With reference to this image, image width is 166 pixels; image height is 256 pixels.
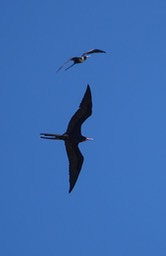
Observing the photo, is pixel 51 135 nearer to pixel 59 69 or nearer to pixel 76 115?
pixel 76 115

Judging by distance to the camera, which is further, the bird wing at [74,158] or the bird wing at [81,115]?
the bird wing at [74,158]

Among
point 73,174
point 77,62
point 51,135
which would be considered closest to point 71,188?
point 73,174

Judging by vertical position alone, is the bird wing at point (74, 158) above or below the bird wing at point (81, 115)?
below

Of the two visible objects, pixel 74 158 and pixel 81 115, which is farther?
pixel 74 158

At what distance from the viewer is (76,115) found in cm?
2378

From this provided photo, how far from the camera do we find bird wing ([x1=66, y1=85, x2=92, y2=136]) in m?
23.3

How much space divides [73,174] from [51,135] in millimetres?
2044

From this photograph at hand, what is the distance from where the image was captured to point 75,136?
24531 mm

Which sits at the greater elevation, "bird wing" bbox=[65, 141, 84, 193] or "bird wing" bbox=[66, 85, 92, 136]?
"bird wing" bbox=[66, 85, 92, 136]

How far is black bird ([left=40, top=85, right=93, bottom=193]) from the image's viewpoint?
23406mm

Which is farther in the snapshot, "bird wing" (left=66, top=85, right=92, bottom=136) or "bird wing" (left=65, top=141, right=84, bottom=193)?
"bird wing" (left=65, top=141, right=84, bottom=193)

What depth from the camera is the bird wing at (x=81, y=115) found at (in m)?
23.3

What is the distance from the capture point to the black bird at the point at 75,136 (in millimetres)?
23406

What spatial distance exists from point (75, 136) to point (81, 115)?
1.18 m
